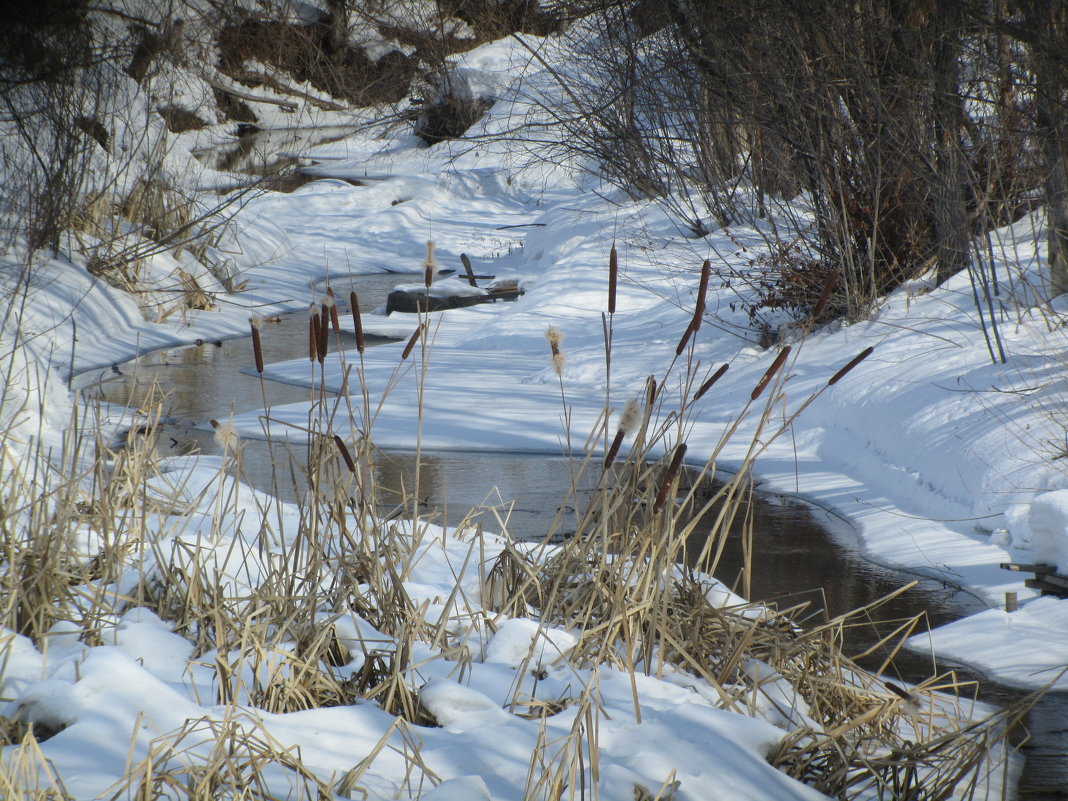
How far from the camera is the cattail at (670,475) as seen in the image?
2247 millimetres

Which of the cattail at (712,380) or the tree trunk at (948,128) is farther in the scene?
the tree trunk at (948,128)

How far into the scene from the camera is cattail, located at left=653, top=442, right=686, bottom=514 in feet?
7.37

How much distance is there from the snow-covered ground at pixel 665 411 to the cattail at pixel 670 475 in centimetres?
22

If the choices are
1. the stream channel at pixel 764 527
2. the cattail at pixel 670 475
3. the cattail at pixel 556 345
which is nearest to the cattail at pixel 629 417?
the cattail at pixel 670 475

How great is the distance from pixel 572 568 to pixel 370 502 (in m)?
0.57

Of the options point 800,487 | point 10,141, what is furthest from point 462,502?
point 10,141

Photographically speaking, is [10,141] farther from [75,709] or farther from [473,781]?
[473,781]

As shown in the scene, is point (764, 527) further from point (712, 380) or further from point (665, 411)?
point (712, 380)

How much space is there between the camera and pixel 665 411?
6.51 m

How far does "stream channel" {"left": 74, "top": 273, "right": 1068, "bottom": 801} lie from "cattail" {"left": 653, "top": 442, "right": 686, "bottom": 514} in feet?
1.38

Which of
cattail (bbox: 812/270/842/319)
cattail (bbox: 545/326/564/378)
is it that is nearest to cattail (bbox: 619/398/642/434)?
cattail (bbox: 545/326/564/378)

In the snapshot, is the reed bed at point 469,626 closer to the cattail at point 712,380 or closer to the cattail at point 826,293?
the cattail at point 712,380

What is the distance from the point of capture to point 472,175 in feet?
76.2

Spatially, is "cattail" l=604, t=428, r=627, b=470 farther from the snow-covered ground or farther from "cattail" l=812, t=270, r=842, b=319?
"cattail" l=812, t=270, r=842, b=319
